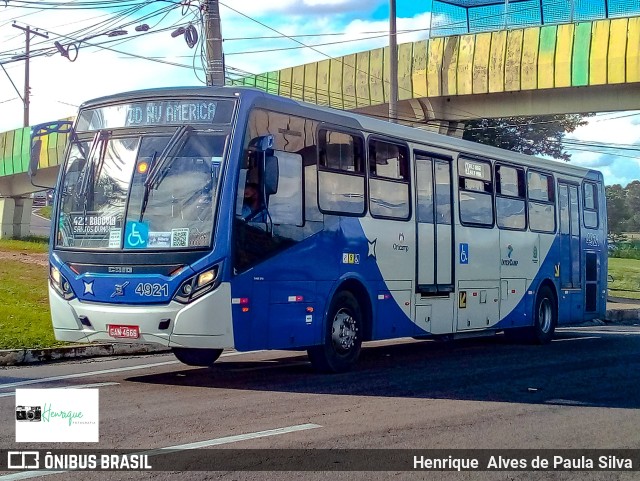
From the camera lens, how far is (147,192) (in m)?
10.6

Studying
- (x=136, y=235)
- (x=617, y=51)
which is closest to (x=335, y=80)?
(x=617, y=51)

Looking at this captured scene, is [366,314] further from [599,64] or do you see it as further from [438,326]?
[599,64]

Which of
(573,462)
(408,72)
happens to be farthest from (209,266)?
(408,72)

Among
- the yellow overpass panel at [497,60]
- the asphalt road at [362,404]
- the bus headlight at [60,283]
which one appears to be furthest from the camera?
the yellow overpass panel at [497,60]

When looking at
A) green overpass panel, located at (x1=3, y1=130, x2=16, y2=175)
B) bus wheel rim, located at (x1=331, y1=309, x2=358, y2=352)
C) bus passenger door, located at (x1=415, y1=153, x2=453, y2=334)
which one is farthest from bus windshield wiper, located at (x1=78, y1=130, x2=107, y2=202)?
green overpass panel, located at (x1=3, y1=130, x2=16, y2=175)

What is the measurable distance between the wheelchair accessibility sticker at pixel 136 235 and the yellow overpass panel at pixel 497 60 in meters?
18.5

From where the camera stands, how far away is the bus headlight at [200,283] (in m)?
10.3

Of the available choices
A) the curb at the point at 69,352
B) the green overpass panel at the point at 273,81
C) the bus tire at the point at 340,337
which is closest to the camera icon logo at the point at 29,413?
the bus tire at the point at 340,337

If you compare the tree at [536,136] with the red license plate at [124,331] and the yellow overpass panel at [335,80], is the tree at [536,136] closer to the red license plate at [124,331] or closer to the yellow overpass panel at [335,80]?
the yellow overpass panel at [335,80]

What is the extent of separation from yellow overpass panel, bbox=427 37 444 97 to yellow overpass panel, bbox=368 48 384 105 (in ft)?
4.98

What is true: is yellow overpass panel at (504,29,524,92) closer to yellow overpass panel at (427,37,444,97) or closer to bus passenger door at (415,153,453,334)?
yellow overpass panel at (427,37,444,97)

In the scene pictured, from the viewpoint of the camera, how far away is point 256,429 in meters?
8.28

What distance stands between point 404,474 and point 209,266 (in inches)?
164

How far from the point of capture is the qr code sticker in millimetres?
10398
